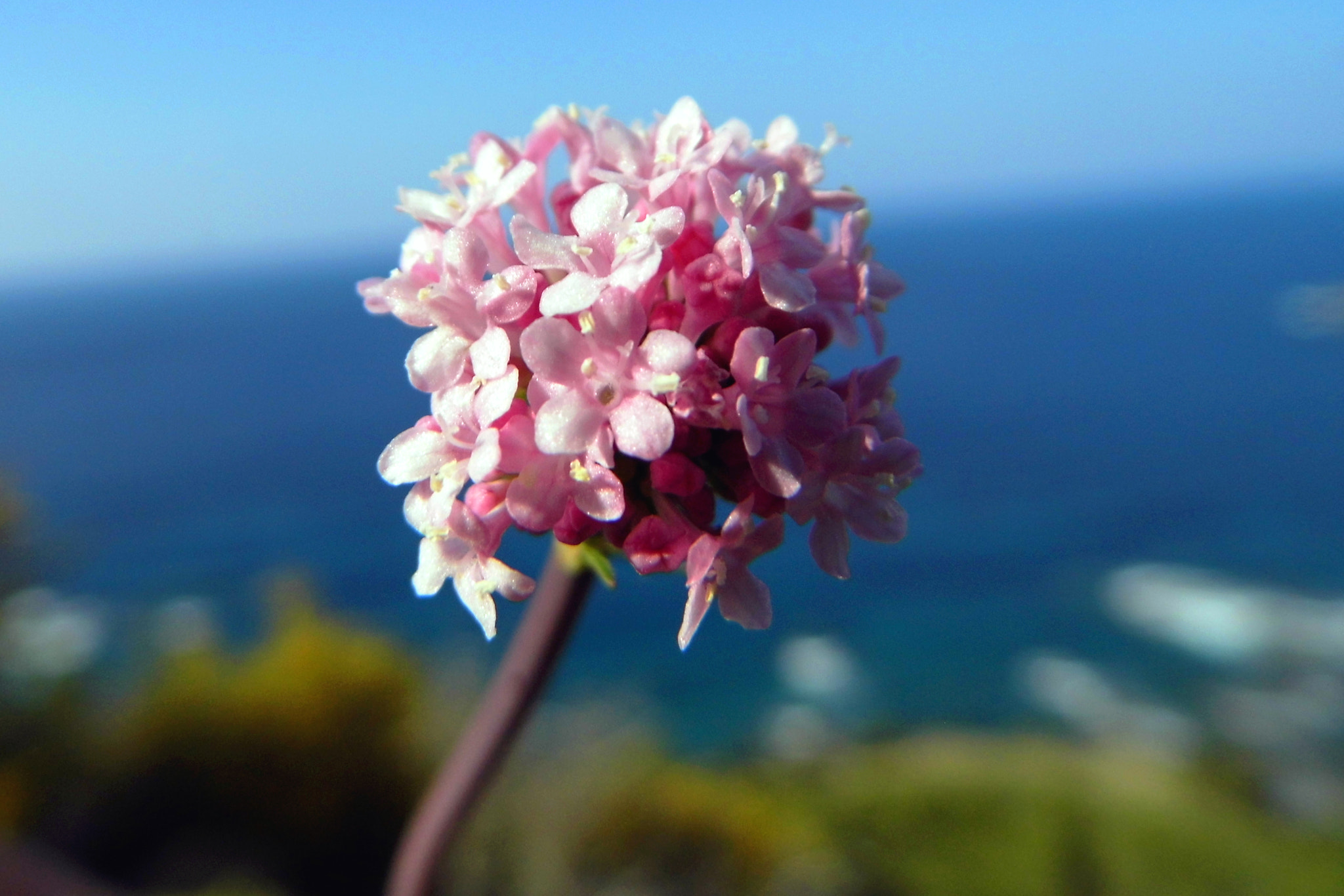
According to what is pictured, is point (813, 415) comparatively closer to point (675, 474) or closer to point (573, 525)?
point (675, 474)

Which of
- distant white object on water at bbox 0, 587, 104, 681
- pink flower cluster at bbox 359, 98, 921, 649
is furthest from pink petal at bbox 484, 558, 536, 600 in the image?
distant white object on water at bbox 0, 587, 104, 681

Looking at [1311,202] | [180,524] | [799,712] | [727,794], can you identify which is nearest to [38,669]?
[727,794]

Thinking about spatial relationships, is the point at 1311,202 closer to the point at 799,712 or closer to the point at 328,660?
the point at 799,712

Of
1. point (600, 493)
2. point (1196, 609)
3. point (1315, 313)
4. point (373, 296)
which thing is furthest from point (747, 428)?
point (1315, 313)

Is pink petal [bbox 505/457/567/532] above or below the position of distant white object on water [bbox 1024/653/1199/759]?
above

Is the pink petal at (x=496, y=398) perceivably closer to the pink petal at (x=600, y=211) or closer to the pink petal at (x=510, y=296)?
the pink petal at (x=510, y=296)

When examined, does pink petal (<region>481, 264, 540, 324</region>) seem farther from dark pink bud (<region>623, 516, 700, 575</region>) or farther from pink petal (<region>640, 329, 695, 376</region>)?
dark pink bud (<region>623, 516, 700, 575</region>)

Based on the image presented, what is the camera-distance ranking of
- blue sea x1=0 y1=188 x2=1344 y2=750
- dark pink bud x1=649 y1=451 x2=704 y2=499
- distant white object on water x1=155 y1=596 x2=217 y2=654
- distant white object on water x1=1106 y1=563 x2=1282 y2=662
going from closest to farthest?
dark pink bud x1=649 y1=451 x2=704 y2=499, distant white object on water x1=155 y1=596 x2=217 y2=654, blue sea x1=0 y1=188 x2=1344 y2=750, distant white object on water x1=1106 y1=563 x2=1282 y2=662

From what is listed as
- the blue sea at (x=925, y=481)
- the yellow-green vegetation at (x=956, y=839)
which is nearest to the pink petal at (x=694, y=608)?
the yellow-green vegetation at (x=956, y=839)
